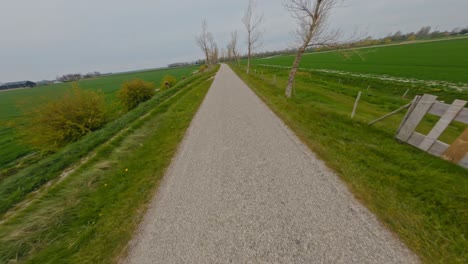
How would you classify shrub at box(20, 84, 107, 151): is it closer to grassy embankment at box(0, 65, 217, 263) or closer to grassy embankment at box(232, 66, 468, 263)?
grassy embankment at box(0, 65, 217, 263)

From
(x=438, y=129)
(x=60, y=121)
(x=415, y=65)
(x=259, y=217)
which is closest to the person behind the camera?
(x=259, y=217)

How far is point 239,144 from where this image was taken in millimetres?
5203

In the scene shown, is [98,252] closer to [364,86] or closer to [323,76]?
[364,86]

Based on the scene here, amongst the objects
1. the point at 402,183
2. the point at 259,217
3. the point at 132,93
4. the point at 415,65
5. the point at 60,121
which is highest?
the point at 259,217

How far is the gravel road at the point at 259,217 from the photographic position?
2174 millimetres

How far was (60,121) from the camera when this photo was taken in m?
8.91

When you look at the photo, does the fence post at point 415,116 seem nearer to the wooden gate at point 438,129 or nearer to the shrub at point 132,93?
the wooden gate at point 438,129

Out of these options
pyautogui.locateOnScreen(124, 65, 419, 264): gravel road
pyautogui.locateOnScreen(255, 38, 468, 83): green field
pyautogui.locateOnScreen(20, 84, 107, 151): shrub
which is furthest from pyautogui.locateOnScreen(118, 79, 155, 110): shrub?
pyautogui.locateOnScreen(255, 38, 468, 83): green field

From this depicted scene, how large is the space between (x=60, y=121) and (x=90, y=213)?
8.40 m

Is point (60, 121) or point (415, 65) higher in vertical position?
point (60, 121)

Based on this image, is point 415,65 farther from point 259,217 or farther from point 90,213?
point 90,213

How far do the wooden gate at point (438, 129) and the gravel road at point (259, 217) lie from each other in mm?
2688

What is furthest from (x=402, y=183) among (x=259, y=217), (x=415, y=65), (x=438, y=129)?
(x=415, y=65)

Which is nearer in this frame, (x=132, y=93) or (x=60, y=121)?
(x=60, y=121)
